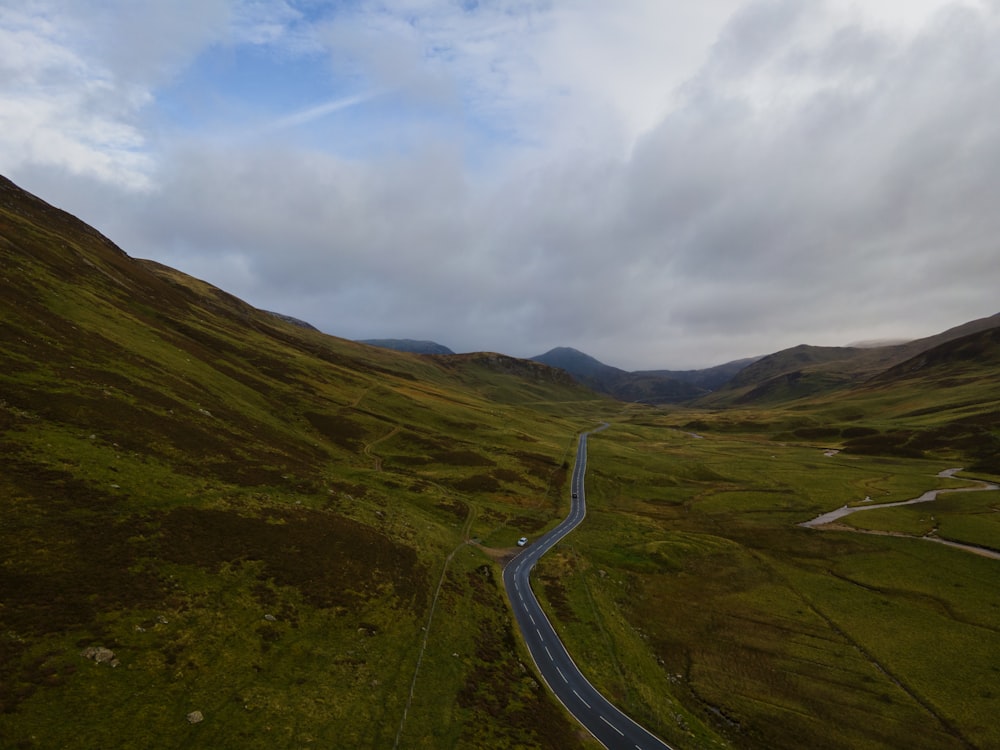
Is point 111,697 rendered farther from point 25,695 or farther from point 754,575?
point 754,575

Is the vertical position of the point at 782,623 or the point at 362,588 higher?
the point at 362,588

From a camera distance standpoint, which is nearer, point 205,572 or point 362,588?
point 205,572

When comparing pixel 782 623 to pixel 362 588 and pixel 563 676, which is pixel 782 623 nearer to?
pixel 563 676

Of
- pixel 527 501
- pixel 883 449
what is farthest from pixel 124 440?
pixel 883 449

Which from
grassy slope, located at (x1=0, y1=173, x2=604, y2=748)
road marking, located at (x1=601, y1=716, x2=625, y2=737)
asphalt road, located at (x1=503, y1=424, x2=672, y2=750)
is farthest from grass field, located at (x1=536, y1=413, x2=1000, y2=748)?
grassy slope, located at (x1=0, y1=173, x2=604, y2=748)

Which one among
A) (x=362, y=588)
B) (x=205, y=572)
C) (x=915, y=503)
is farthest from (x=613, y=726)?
(x=915, y=503)

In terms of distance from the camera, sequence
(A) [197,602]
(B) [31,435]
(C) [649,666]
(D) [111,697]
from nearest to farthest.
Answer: (D) [111,697] < (A) [197,602] < (B) [31,435] < (C) [649,666]

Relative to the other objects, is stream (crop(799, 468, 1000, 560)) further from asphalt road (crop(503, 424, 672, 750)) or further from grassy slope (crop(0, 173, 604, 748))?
asphalt road (crop(503, 424, 672, 750))

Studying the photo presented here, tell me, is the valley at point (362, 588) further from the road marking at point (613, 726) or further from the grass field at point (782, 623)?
the road marking at point (613, 726)
